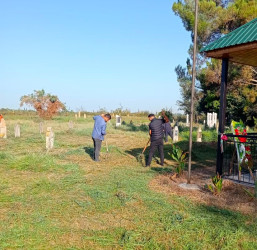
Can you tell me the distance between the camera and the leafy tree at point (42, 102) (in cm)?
2895

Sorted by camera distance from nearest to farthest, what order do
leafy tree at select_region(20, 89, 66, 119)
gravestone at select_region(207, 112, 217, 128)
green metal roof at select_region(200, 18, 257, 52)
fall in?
green metal roof at select_region(200, 18, 257, 52) → gravestone at select_region(207, 112, 217, 128) → leafy tree at select_region(20, 89, 66, 119)

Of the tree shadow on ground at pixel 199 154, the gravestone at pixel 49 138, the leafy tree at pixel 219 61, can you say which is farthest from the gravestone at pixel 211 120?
the gravestone at pixel 49 138

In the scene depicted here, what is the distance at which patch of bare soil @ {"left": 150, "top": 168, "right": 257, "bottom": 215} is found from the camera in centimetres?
507

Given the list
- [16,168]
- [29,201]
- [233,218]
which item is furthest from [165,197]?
[16,168]

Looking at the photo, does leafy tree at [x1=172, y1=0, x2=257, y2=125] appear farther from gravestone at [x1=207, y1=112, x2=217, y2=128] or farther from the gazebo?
the gazebo

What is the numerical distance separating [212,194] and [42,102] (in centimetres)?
2595

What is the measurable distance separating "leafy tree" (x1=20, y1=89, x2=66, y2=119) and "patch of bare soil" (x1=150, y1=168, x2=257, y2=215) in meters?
24.3

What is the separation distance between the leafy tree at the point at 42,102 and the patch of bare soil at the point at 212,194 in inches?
956

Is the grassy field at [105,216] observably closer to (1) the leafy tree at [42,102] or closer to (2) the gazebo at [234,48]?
(2) the gazebo at [234,48]

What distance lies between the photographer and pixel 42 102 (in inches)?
1152

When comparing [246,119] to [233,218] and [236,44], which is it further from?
[233,218]

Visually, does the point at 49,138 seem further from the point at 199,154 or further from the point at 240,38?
the point at 240,38

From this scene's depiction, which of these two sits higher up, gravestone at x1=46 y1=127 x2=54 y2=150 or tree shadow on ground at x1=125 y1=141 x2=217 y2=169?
gravestone at x1=46 y1=127 x2=54 y2=150

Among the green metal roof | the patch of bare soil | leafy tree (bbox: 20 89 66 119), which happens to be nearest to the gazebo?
the green metal roof
